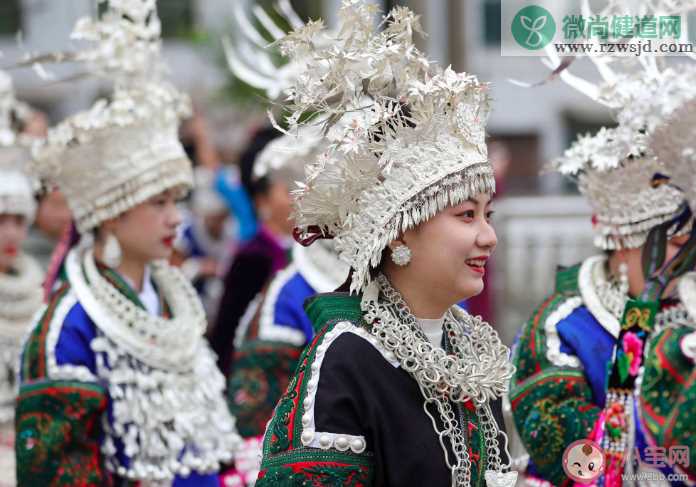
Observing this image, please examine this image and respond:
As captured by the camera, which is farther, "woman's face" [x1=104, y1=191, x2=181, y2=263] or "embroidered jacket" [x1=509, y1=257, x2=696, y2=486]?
"woman's face" [x1=104, y1=191, x2=181, y2=263]

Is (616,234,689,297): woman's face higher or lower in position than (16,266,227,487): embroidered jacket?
higher

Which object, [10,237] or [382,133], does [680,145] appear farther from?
[10,237]

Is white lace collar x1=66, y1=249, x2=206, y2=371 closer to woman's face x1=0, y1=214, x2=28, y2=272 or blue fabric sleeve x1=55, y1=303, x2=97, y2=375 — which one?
blue fabric sleeve x1=55, y1=303, x2=97, y2=375

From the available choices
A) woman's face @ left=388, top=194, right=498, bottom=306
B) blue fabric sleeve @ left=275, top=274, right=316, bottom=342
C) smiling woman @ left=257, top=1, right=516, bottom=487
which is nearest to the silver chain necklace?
smiling woman @ left=257, top=1, right=516, bottom=487

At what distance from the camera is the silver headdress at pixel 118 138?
4539 mm

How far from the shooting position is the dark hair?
639 cm

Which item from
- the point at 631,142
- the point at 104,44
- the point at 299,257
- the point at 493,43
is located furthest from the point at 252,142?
the point at 493,43

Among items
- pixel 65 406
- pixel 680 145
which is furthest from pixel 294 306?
pixel 680 145

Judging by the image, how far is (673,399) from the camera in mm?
3777

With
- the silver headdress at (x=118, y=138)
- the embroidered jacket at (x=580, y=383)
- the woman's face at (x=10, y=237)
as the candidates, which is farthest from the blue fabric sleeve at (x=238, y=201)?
the embroidered jacket at (x=580, y=383)

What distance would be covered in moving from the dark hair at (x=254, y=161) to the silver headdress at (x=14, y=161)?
1208 millimetres

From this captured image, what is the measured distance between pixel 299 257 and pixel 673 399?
2055 mm

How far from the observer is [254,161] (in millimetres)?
6465

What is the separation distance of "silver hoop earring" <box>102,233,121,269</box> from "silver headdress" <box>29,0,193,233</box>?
0.08m
